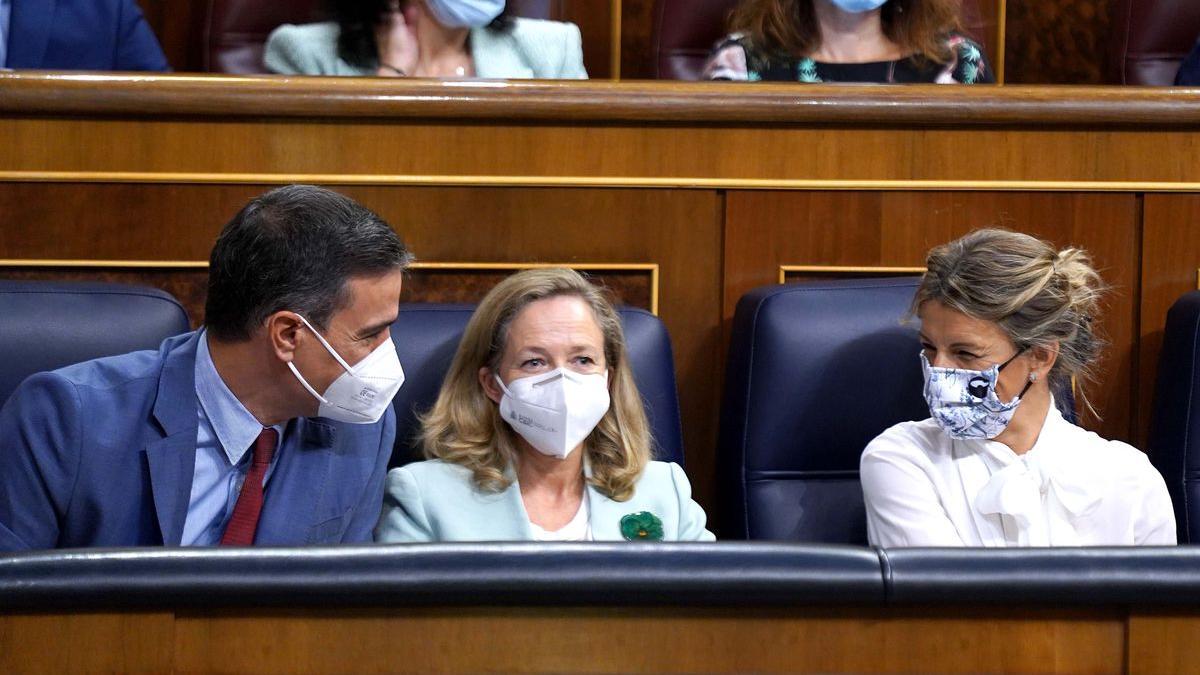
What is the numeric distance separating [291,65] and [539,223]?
2.27ft

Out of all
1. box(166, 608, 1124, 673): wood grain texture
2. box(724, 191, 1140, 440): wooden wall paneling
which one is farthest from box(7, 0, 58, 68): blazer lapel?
box(166, 608, 1124, 673): wood grain texture

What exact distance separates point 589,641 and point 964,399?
92 cm

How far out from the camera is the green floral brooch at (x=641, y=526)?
1652mm

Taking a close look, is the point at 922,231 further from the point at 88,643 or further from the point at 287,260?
the point at 88,643

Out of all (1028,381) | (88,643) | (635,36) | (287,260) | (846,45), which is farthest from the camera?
(635,36)

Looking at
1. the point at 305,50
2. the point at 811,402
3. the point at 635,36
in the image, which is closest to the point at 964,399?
the point at 811,402

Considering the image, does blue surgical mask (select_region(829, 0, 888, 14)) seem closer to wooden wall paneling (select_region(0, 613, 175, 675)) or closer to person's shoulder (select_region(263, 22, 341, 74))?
person's shoulder (select_region(263, 22, 341, 74))

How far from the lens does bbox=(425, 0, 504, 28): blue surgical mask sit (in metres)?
2.33

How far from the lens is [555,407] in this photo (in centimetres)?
164

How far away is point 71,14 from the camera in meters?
2.30

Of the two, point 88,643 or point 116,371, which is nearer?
point 88,643

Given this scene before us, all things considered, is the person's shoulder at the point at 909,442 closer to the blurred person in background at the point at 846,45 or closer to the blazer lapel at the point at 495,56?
the blurred person in background at the point at 846,45

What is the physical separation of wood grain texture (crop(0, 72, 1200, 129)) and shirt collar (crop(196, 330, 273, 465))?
1.66 feet

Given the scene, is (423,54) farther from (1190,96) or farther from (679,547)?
(679,547)
